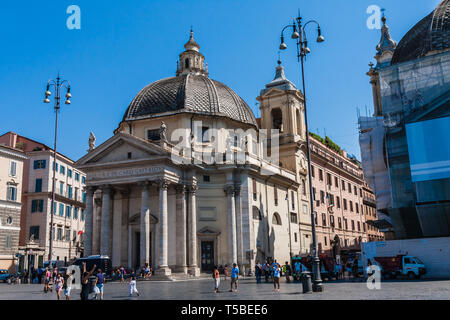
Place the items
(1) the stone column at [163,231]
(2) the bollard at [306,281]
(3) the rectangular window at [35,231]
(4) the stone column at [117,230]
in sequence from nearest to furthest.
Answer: (2) the bollard at [306,281] < (1) the stone column at [163,231] < (4) the stone column at [117,230] < (3) the rectangular window at [35,231]

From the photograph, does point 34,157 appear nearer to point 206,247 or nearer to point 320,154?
point 206,247

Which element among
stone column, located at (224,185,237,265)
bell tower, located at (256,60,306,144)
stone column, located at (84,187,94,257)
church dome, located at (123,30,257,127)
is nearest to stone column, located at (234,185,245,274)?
stone column, located at (224,185,237,265)

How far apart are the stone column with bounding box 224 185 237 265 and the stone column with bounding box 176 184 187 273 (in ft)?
12.2

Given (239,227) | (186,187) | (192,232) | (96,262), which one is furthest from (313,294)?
Result: (186,187)

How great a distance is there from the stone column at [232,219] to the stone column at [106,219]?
30.2 feet

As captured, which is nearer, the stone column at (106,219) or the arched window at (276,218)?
the stone column at (106,219)

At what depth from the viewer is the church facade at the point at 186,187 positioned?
109ft

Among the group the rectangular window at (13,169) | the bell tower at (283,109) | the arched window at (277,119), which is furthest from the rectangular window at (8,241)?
the arched window at (277,119)

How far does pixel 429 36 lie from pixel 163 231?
24.1 metres

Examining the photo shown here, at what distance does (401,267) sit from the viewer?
84.0ft

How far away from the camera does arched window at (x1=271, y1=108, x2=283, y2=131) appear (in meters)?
50.1

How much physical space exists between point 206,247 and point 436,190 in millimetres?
17855

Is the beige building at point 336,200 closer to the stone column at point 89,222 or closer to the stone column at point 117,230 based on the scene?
the stone column at point 117,230

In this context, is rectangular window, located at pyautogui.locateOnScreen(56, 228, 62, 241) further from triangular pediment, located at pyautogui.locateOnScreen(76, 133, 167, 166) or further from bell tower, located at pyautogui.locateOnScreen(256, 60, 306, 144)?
bell tower, located at pyautogui.locateOnScreen(256, 60, 306, 144)
